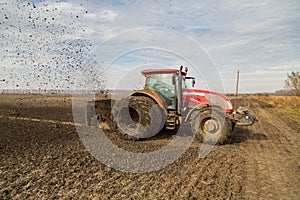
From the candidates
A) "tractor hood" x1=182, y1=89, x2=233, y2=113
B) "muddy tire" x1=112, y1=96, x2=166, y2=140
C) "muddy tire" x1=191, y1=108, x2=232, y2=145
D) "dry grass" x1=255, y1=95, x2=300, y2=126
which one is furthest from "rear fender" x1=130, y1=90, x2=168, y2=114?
"dry grass" x1=255, y1=95, x2=300, y2=126

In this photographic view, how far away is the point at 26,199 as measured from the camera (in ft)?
11.2

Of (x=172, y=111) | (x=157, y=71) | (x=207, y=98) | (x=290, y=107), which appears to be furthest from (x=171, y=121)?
(x=290, y=107)

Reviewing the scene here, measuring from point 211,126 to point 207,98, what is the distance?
992 mm

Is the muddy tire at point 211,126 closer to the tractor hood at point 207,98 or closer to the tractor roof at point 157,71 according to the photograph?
the tractor hood at point 207,98

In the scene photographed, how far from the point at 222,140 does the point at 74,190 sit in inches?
192

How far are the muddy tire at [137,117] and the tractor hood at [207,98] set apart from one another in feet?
3.82

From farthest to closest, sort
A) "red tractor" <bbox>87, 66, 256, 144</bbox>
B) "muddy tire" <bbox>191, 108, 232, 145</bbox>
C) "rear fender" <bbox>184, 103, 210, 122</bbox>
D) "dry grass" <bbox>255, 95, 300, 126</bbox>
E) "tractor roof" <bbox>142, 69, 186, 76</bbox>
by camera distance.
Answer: "dry grass" <bbox>255, 95, 300, 126</bbox> < "tractor roof" <bbox>142, 69, 186, 76</bbox> < "rear fender" <bbox>184, 103, 210, 122</bbox> < "red tractor" <bbox>87, 66, 256, 144</bbox> < "muddy tire" <bbox>191, 108, 232, 145</bbox>

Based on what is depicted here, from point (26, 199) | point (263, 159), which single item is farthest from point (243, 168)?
point (26, 199)

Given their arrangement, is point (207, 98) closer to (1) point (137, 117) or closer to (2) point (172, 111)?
(2) point (172, 111)

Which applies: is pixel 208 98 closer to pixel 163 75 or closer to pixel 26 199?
pixel 163 75

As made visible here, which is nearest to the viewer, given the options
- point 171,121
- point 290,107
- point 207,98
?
point 171,121

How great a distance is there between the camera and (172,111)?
294 inches

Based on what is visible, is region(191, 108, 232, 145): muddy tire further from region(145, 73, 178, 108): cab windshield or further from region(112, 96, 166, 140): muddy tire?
region(112, 96, 166, 140): muddy tire

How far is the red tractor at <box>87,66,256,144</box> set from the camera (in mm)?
7070
